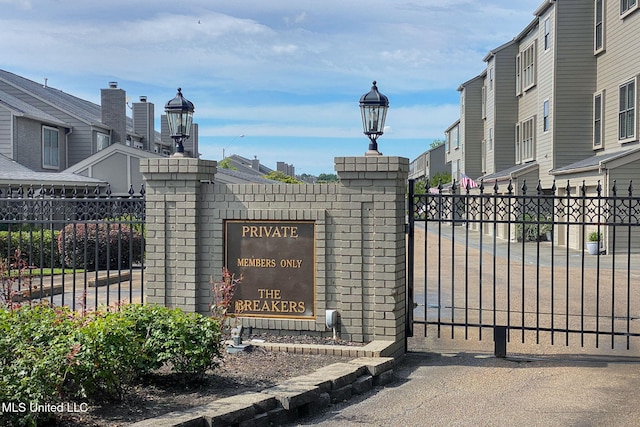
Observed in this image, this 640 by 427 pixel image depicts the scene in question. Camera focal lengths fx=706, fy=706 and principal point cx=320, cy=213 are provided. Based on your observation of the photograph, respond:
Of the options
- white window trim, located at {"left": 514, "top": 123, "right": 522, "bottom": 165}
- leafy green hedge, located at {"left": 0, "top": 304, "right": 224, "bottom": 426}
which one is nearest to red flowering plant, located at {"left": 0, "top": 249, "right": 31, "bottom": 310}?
leafy green hedge, located at {"left": 0, "top": 304, "right": 224, "bottom": 426}

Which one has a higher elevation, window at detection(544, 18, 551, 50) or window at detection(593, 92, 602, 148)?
window at detection(544, 18, 551, 50)

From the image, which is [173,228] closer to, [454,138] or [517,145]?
[517,145]

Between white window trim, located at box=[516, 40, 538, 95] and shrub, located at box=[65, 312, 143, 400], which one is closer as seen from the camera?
shrub, located at box=[65, 312, 143, 400]

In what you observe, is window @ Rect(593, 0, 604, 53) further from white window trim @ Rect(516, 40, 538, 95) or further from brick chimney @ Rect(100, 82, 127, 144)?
brick chimney @ Rect(100, 82, 127, 144)

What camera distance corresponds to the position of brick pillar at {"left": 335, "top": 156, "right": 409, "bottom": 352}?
8.80 metres

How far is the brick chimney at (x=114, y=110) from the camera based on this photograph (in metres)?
37.1

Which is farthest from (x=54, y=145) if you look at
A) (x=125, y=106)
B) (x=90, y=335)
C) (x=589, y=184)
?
(x=90, y=335)

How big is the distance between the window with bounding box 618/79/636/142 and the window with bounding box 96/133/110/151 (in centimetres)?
2421

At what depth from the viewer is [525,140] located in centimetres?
3628

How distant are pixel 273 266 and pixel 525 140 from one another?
29602 millimetres

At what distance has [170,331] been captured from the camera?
677 centimetres

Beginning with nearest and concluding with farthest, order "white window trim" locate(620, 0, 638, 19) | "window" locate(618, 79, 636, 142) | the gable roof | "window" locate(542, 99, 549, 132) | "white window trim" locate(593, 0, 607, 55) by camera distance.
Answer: "white window trim" locate(620, 0, 638, 19) < "window" locate(618, 79, 636, 142) < "white window trim" locate(593, 0, 607, 55) < the gable roof < "window" locate(542, 99, 549, 132)

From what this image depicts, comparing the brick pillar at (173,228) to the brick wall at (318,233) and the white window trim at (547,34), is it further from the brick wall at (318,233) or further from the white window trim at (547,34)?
the white window trim at (547,34)

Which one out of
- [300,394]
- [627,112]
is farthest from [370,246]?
[627,112]
